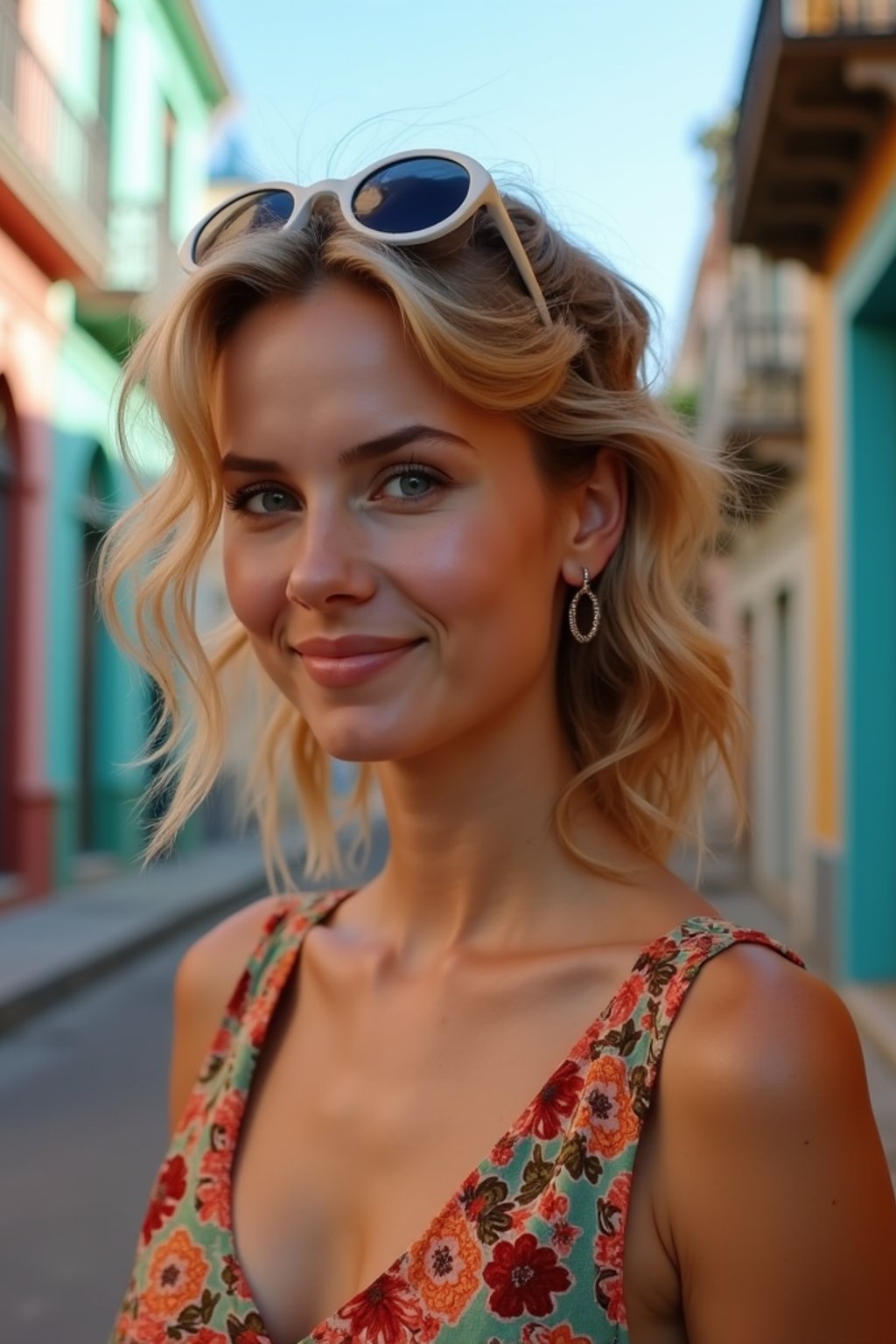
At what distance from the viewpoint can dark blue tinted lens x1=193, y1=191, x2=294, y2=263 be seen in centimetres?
152

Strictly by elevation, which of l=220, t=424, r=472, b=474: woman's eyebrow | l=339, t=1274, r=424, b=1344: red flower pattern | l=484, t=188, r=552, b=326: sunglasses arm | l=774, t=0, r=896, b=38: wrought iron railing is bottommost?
l=339, t=1274, r=424, b=1344: red flower pattern

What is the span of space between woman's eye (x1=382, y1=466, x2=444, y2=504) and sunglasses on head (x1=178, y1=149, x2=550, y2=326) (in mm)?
198

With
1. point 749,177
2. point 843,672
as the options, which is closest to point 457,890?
point 843,672

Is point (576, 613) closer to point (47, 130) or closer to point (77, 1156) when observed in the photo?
point (77, 1156)

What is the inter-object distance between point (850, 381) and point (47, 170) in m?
6.90

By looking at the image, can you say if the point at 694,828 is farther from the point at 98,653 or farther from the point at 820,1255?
the point at 98,653

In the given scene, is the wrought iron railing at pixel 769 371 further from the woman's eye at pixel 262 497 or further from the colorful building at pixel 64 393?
the woman's eye at pixel 262 497

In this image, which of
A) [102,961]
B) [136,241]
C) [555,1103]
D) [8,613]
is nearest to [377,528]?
[555,1103]

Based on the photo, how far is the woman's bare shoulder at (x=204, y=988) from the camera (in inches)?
68.2

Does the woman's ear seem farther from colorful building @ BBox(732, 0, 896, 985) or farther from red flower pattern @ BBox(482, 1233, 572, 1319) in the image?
colorful building @ BBox(732, 0, 896, 985)

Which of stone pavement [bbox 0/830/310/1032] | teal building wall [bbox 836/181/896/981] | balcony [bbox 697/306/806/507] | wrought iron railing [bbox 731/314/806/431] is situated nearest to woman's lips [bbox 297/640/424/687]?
stone pavement [bbox 0/830/310/1032]

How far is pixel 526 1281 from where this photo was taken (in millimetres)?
1189

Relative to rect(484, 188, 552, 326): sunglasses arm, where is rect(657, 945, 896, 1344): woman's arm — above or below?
below

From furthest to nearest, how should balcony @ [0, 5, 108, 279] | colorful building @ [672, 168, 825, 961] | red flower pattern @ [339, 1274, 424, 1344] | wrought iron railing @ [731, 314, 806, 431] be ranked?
1. balcony @ [0, 5, 108, 279]
2. wrought iron railing @ [731, 314, 806, 431]
3. colorful building @ [672, 168, 825, 961]
4. red flower pattern @ [339, 1274, 424, 1344]
